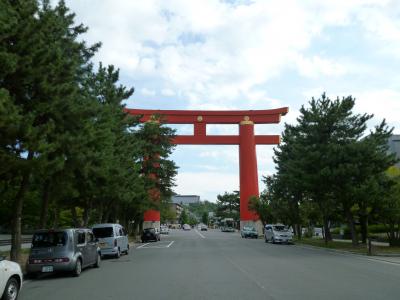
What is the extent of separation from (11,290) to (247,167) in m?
56.6

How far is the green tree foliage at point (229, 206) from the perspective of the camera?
399ft

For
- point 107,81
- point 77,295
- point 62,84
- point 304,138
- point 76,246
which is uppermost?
point 107,81

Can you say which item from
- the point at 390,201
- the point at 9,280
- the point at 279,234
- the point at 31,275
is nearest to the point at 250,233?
the point at 279,234

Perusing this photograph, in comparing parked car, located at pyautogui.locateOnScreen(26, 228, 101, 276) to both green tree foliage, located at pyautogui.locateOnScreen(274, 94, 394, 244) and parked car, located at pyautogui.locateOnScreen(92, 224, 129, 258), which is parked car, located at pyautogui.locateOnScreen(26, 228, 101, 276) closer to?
parked car, located at pyautogui.locateOnScreen(92, 224, 129, 258)

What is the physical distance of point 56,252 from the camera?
15.4 m

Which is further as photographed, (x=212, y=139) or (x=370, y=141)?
(x=212, y=139)

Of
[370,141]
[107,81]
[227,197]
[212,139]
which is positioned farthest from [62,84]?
[227,197]

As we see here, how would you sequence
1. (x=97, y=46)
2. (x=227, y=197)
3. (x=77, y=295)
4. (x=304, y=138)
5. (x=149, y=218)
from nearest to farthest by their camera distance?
1. (x=77, y=295)
2. (x=97, y=46)
3. (x=304, y=138)
4. (x=149, y=218)
5. (x=227, y=197)

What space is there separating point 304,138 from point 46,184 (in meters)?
17.8

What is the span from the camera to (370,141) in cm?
Result: 2892

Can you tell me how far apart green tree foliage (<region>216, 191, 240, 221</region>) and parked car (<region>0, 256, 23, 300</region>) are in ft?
359

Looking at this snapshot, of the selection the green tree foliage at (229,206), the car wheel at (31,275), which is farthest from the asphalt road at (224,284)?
the green tree foliage at (229,206)

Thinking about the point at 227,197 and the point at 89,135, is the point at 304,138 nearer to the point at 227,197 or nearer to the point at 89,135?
the point at 89,135

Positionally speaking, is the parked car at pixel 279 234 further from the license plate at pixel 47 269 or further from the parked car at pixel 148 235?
the license plate at pixel 47 269
